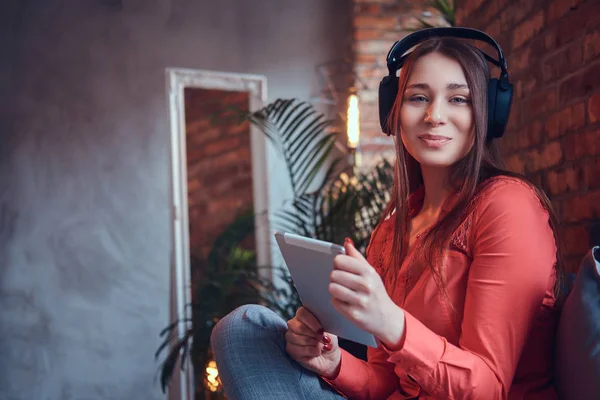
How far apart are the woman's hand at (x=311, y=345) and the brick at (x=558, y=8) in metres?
1.02

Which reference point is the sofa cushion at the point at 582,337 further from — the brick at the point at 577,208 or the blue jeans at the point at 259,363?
the brick at the point at 577,208

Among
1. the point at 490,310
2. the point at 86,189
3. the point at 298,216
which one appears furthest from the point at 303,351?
the point at 86,189

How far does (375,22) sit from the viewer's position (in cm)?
397

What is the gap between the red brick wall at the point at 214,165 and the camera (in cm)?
379

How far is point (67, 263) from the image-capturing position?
3.37 meters

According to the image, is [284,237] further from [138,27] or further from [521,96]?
[138,27]

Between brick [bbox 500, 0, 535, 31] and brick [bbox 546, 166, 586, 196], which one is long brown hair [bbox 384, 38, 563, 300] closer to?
brick [bbox 546, 166, 586, 196]

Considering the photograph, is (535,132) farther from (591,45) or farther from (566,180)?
(591,45)

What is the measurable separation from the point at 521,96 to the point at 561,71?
10.5 inches

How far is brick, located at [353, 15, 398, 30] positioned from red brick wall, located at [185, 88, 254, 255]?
77 cm

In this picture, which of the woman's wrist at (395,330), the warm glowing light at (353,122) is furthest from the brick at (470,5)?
the woman's wrist at (395,330)

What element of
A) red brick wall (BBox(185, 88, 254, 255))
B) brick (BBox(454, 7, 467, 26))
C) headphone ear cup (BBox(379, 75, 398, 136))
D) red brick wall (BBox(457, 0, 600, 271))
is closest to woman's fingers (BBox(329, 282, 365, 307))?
headphone ear cup (BBox(379, 75, 398, 136))

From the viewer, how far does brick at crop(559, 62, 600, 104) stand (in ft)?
5.24

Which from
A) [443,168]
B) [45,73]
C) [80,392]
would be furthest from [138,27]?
[443,168]
